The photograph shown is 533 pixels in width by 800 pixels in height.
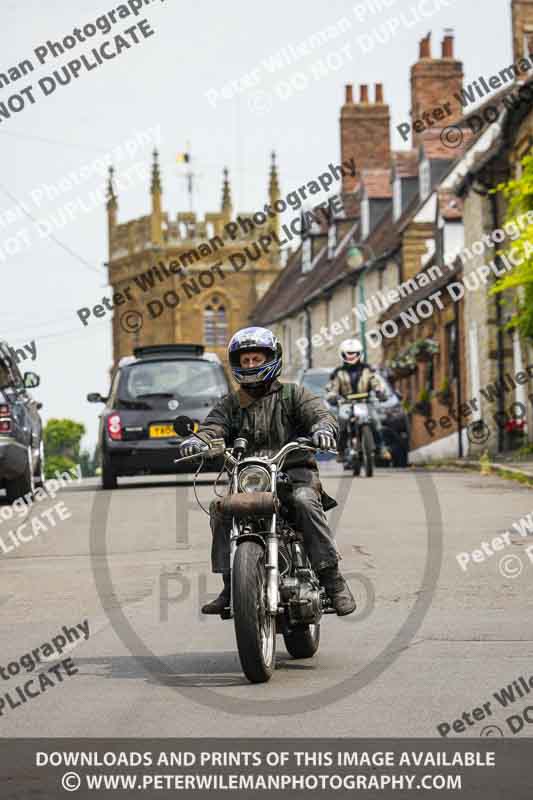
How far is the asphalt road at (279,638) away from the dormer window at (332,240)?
171ft

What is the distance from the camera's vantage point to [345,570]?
464 inches

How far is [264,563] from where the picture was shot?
25.0 feet

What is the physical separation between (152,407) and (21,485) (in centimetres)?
226

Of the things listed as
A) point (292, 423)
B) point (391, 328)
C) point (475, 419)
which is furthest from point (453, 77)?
point (292, 423)

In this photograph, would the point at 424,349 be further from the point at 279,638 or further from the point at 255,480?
the point at 255,480

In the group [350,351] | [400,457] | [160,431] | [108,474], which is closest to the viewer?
[160,431]

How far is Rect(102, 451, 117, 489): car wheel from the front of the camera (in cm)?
2195

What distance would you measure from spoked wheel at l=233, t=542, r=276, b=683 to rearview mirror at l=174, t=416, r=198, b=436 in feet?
2.42

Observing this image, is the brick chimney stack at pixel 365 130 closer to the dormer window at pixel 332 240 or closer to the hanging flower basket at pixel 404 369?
the dormer window at pixel 332 240

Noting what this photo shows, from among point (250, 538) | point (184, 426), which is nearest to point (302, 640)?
point (250, 538)

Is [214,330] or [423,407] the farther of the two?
[214,330]
